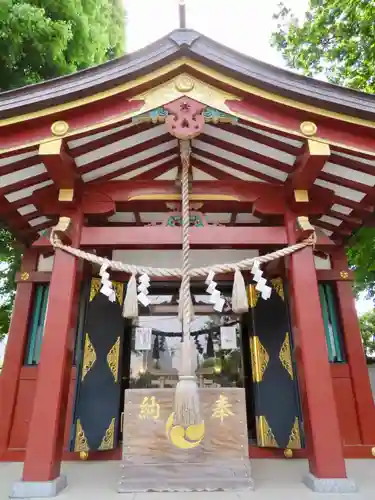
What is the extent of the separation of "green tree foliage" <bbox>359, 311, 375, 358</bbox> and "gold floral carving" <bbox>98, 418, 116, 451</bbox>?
13.4 m

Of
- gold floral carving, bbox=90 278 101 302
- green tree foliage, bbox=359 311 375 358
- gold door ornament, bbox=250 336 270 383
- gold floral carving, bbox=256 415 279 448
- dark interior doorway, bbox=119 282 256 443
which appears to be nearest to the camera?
gold floral carving, bbox=256 415 279 448

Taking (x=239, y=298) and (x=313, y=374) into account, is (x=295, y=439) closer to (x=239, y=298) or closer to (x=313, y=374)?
(x=313, y=374)

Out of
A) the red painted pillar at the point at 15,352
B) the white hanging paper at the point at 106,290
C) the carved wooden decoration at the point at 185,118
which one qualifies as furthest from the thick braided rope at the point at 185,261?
the red painted pillar at the point at 15,352

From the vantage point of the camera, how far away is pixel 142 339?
17.6 ft

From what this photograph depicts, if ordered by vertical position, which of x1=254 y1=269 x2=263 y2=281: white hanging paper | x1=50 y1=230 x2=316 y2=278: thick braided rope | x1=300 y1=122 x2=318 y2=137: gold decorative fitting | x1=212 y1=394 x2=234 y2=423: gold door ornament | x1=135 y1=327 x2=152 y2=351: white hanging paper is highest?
x1=300 y1=122 x2=318 y2=137: gold decorative fitting

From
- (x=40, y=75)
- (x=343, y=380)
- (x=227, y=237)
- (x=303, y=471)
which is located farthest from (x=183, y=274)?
(x=40, y=75)

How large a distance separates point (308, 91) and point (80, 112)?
2250mm

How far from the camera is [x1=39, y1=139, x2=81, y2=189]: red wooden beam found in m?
3.55

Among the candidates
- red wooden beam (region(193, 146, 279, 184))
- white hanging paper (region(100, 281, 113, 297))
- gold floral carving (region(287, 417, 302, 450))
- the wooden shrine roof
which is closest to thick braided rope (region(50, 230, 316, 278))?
white hanging paper (region(100, 281, 113, 297))

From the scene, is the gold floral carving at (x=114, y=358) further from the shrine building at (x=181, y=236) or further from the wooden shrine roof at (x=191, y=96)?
the wooden shrine roof at (x=191, y=96)

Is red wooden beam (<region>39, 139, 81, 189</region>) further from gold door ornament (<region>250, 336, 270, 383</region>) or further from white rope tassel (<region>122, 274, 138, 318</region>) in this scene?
gold door ornament (<region>250, 336, 270, 383</region>)

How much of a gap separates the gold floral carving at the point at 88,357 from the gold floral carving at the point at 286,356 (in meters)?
2.48

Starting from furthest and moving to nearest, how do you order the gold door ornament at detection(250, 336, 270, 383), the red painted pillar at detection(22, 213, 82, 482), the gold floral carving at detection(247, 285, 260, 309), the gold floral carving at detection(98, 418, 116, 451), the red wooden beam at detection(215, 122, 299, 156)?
the gold floral carving at detection(247, 285, 260, 309), the gold door ornament at detection(250, 336, 270, 383), the gold floral carving at detection(98, 418, 116, 451), the red wooden beam at detection(215, 122, 299, 156), the red painted pillar at detection(22, 213, 82, 482)

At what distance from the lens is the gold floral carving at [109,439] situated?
4461 millimetres
